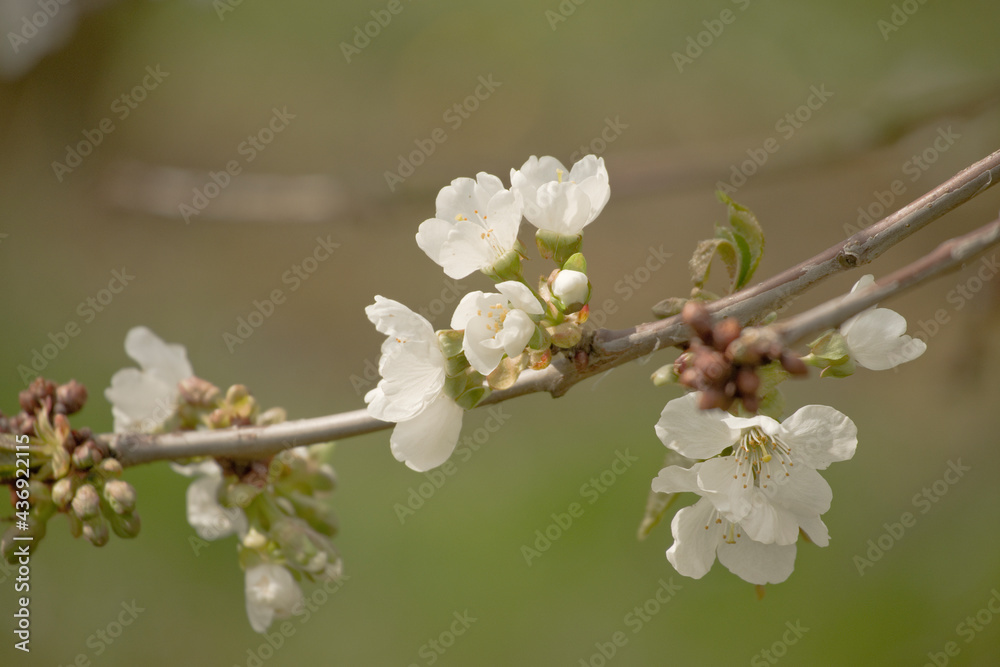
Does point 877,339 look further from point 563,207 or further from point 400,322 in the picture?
point 400,322

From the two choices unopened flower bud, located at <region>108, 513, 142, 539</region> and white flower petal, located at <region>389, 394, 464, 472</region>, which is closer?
white flower petal, located at <region>389, 394, 464, 472</region>

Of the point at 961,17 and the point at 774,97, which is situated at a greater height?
the point at 961,17

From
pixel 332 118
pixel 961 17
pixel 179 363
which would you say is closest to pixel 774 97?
pixel 961 17

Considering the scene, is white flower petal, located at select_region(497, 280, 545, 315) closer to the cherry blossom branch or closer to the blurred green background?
the cherry blossom branch

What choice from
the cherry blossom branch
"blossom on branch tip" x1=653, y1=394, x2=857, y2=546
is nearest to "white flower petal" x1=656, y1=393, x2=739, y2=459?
"blossom on branch tip" x1=653, y1=394, x2=857, y2=546

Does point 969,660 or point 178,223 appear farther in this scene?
point 178,223

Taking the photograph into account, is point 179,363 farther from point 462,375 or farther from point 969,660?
point 969,660
